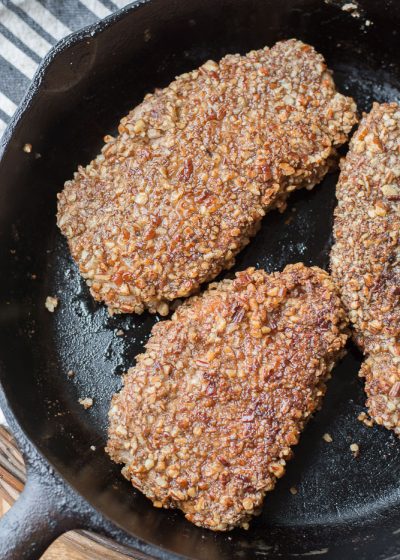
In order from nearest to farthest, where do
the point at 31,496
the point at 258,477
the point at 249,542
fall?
the point at 31,496 < the point at 258,477 < the point at 249,542

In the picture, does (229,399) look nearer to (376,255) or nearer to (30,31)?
(376,255)

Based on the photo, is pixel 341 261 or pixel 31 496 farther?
pixel 341 261

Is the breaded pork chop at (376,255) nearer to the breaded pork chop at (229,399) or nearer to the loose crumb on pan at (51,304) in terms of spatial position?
the breaded pork chop at (229,399)

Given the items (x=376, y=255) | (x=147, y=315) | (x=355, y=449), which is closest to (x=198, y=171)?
(x=147, y=315)

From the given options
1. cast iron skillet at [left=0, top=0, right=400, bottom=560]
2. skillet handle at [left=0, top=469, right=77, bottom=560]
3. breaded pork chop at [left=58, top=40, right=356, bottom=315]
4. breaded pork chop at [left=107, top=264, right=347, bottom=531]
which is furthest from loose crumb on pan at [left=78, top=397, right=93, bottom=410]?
skillet handle at [left=0, top=469, right=77, bottom=560]

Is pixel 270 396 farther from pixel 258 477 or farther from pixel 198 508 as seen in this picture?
pixel 198 508

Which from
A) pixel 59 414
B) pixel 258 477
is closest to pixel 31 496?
pixel 59 414
